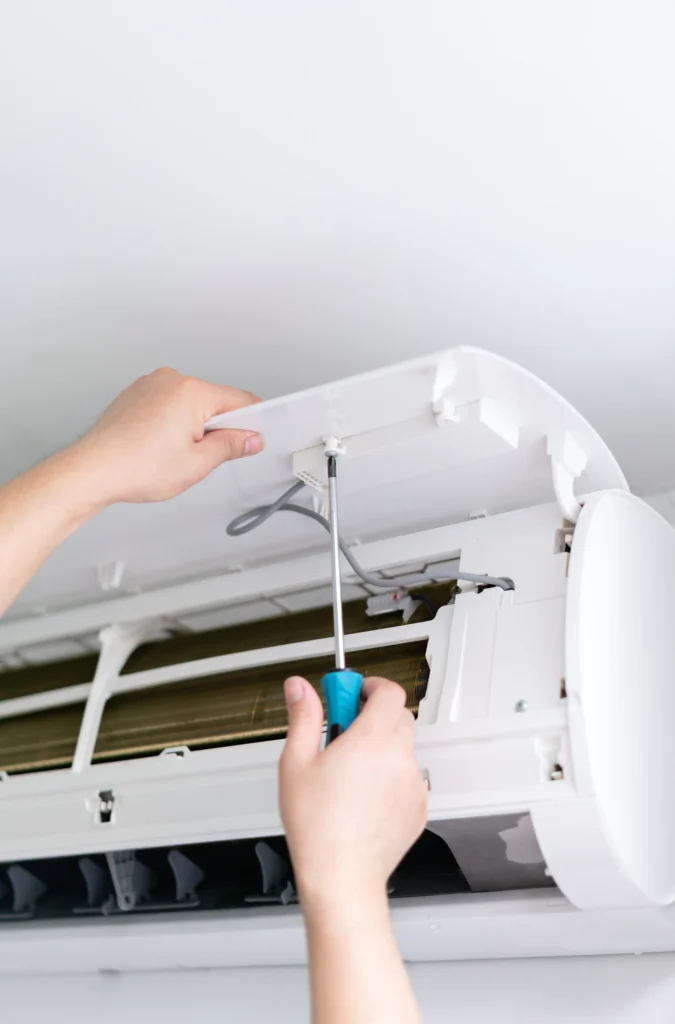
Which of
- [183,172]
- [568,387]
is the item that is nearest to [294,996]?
[568,387]

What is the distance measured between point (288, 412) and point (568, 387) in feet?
1.59

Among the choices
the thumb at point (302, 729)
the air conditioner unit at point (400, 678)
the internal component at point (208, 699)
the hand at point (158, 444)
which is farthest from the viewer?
the internal component at point (208, 699)

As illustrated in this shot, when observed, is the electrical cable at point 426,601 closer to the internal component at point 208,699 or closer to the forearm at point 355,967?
the internal component at point 208,699

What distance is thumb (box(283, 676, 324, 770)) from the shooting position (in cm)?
85

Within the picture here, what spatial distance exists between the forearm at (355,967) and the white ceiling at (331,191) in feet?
2.33

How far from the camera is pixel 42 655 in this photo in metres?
1.58

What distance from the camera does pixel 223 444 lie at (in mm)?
1101

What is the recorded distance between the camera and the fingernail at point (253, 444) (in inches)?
43.4

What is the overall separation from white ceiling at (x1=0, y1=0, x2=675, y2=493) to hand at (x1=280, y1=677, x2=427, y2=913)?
1.74 ft

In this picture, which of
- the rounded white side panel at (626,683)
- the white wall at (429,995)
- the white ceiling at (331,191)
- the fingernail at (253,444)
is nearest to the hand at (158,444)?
the fingernail at (253,444)

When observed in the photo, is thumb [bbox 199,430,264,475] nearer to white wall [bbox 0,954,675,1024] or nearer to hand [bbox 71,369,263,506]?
hand [bbox 71,369,263,506]

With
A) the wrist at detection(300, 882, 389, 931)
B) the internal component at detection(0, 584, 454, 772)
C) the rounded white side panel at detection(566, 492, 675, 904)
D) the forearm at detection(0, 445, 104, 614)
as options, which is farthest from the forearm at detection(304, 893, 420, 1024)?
the forearm at detection(0, 445, 104, 614)

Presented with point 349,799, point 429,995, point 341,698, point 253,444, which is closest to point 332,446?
point 253,444

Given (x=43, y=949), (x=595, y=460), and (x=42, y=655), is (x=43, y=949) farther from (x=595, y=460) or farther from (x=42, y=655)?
(x=595, y=460)
